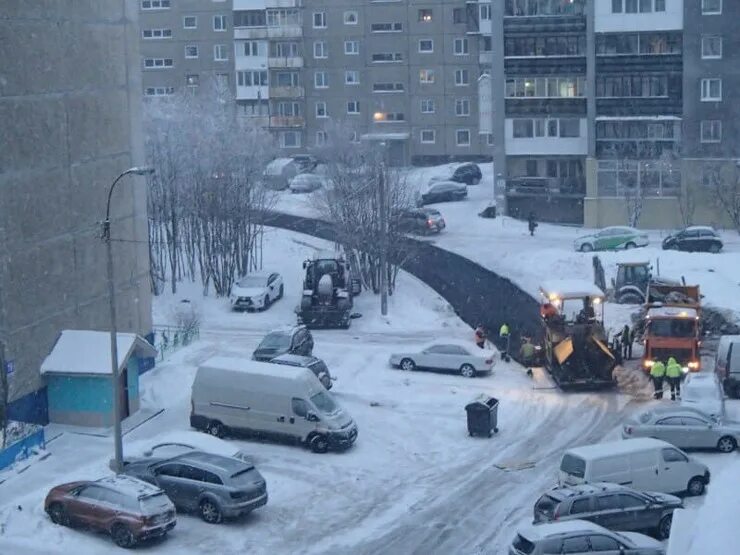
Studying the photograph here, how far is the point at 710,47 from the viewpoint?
5731 cm

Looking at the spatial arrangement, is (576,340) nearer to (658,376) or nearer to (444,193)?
(658,376)

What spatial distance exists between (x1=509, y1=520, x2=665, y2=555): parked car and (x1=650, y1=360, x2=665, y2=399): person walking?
12.1m

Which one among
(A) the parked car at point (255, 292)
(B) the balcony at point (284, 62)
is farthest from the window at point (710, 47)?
(B) the balcony at point (284, 62)

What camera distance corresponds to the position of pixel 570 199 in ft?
198

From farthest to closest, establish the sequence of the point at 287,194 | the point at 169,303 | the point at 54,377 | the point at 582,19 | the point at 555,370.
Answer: the point at 287,194 → the point at 582,19 → the point at 169,303 → the point at 555,370 → the point at 54,377

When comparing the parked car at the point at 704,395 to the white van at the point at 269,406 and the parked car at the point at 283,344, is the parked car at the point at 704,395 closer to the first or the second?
the white van at the point at 269,406

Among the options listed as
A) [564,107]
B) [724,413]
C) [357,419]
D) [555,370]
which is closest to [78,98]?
[357,419]

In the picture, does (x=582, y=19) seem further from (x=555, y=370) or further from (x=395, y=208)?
(x=555, y=370)

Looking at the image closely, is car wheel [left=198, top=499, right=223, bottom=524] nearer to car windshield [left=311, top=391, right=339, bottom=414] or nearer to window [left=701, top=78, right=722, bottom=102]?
car windshield [left=311, top=391, right=339, bottom=414]

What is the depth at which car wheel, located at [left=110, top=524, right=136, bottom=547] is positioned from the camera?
22266 mm

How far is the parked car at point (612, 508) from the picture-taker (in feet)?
73.5

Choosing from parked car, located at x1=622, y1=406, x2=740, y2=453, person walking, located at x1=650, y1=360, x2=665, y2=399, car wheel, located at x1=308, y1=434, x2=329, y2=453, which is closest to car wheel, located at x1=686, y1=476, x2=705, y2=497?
parked car, located at x1=622, y1=406, x2=740, y2=453

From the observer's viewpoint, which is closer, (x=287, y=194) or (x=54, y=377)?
(x=54, y=377)

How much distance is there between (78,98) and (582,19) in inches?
1281
